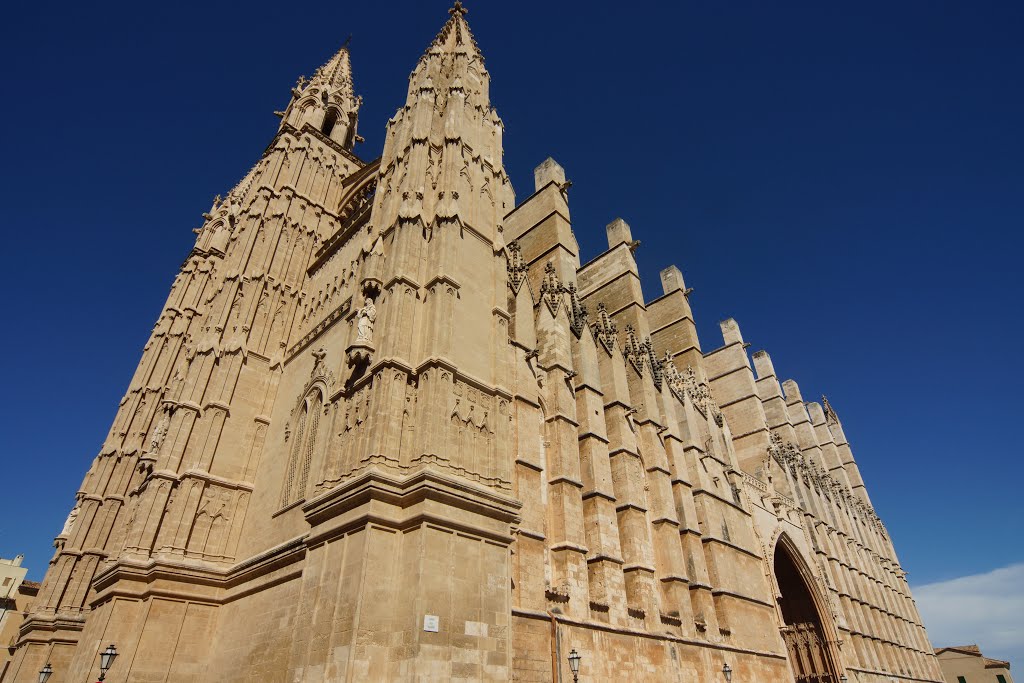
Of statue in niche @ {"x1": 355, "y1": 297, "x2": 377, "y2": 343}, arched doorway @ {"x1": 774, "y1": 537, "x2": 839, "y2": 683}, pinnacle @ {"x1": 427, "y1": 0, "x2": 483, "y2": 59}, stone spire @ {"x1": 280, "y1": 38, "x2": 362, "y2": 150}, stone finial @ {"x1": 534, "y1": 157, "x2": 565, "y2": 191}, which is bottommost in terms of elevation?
arched doorway @ {"x1": 774, "y1": 537, "x2": 839, "y2": 683}

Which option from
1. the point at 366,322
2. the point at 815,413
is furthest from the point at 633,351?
the point at 815,413

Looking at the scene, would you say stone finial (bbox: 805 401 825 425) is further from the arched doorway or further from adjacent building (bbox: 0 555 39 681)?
adjacent building (bbox: 0 555 39 681)

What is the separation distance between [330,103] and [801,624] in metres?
32.5

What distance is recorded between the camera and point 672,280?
3022 cm

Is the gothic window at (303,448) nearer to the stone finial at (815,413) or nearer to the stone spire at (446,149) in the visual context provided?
the stone spire at (446,149)

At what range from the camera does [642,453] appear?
756 inches

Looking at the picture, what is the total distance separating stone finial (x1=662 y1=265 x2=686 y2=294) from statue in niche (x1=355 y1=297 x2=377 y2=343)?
21.6 m

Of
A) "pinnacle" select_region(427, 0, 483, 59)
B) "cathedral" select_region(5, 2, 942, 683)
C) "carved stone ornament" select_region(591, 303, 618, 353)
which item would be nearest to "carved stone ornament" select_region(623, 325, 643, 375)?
"cathedral" select_region(5, 2, 942, 683)

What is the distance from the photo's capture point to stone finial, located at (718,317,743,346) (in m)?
33.5

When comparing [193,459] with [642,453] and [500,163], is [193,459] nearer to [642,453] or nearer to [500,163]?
[500,163]

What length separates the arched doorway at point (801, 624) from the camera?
24984 millimetres

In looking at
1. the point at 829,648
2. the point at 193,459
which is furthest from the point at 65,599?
the point at 829,648

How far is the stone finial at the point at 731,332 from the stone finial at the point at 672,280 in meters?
5.39

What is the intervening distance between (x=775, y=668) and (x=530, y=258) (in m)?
17.1
